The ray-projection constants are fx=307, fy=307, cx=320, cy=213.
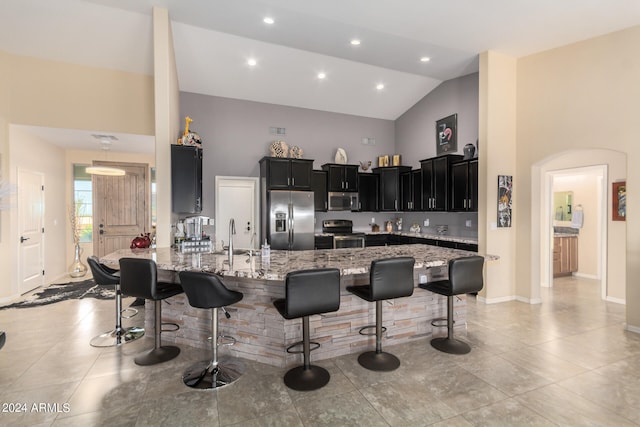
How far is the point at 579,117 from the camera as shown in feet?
13.5

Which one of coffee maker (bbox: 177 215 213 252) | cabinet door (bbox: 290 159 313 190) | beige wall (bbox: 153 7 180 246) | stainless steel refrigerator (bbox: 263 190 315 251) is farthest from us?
cabinet door (bbox: 290 159 313 190)

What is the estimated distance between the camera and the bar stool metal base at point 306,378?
2.47 metres

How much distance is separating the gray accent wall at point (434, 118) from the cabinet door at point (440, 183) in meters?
0.49

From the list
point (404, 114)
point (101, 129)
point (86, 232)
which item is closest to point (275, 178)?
point (101, 129)

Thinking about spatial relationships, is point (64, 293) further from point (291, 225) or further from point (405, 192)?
point (405, 192)

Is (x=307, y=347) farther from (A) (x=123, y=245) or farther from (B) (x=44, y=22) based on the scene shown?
(A) (x=123, y=245)

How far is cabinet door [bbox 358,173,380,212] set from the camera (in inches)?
278

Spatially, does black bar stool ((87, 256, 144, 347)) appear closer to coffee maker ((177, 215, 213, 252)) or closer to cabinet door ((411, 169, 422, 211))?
coffee maker ((177, 215, 213, 252))

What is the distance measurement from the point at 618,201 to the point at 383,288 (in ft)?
15.4

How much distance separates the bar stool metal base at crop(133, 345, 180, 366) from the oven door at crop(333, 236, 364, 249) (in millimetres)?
3936

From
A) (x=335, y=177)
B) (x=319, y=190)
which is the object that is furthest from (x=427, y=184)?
(x=319, y=190)

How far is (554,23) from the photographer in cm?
385

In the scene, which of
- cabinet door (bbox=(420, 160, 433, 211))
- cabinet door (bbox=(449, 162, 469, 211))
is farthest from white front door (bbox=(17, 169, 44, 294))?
cabinet door (bbox=(449, 162, 469, 211))

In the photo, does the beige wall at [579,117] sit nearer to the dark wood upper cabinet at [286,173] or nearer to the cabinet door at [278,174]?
the dark wood upper cabinet at [286,173]
